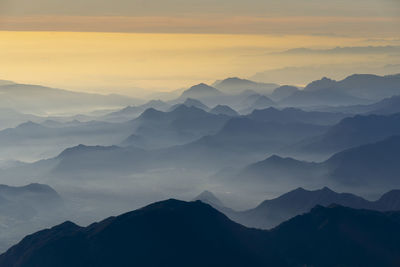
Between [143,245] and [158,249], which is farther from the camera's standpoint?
[143,245]

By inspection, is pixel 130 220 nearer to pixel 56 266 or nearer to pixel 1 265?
pixel 56 266

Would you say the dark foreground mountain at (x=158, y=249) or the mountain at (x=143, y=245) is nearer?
the mountain at (x=143, y=245)

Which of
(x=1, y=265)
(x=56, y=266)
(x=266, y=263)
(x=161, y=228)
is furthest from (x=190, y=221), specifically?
(x=1, y=265)

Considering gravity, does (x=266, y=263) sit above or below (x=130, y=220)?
below

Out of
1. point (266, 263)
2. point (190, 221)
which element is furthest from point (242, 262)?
point (190, 221)

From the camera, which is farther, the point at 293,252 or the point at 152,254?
the point at 293,252

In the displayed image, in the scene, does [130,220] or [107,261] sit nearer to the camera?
[107,261]

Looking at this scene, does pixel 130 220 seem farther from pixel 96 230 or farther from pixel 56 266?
pixel 56 266

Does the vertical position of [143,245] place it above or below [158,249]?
above

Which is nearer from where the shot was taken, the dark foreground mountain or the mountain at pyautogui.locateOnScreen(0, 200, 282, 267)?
the mountain at pyautogui.locateOnScreen(0, 200, 282, 267)
